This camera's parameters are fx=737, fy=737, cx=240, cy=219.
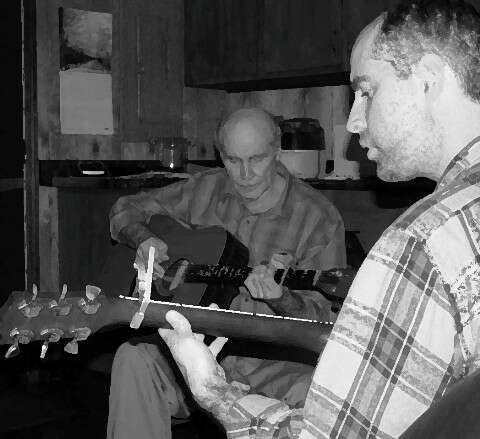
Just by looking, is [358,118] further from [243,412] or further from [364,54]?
[243,412]

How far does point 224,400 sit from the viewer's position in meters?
1.08

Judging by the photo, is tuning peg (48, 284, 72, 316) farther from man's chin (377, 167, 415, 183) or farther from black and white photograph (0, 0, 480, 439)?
man's chin (377, 167, 415, 183)

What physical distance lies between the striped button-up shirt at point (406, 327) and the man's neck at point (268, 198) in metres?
1.63

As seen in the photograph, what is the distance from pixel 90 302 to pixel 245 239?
1.13m

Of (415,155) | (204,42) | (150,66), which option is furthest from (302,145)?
(415,155)

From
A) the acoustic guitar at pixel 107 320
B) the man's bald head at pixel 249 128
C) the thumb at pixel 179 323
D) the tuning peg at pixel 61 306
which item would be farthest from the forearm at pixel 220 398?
the man's bald head at pixel 249 128

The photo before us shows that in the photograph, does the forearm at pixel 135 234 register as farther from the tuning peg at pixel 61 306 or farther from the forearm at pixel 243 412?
the forearm at pixel 243 412

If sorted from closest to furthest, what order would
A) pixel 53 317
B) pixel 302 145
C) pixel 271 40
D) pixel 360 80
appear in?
pixel 360 80
pixel 53 317
pixel 302 145
pixel 271 40

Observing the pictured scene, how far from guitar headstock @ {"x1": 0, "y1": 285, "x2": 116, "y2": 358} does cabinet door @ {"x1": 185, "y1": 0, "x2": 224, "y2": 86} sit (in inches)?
111

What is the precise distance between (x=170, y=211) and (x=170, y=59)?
5.83ft

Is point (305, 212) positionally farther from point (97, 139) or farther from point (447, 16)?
point (97, 139)

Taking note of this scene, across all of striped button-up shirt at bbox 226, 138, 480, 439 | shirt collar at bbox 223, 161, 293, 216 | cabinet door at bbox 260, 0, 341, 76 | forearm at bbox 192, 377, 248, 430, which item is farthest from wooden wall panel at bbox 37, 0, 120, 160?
striped button-up shirt at bbox 226, 138, 480, 439

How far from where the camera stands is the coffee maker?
3482 mm

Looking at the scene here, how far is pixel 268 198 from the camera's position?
2441mm
